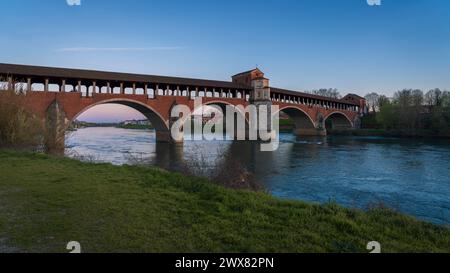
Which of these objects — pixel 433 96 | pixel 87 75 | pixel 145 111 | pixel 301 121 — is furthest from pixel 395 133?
pixel 87 75

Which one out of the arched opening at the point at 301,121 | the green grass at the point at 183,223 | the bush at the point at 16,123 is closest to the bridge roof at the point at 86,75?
the bush at the point at 16,123

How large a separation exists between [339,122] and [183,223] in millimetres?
78208

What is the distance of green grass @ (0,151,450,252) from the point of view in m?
3.89

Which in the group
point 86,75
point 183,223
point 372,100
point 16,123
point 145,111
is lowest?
point 183,223

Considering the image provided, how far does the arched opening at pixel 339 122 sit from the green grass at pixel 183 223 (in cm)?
7138

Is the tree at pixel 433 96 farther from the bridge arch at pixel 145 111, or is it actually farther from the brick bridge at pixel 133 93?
the bridge arch at pixel 145 111

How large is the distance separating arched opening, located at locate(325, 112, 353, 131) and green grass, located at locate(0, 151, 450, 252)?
71.4 meters

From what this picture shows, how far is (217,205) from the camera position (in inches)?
227

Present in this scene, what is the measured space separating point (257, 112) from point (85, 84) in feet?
82.9

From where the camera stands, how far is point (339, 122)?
254ft

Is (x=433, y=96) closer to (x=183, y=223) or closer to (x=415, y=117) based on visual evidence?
(x=415, y=117)

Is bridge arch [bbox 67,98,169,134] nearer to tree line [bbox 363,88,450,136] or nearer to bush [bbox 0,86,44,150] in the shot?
bush [bbox 0,86,44,150]

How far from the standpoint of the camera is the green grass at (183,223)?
153 inches

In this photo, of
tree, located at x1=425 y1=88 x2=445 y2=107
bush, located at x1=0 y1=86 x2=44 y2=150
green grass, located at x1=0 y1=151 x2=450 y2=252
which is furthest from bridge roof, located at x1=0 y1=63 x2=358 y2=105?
tree, located at x1=425 y1=88 x2=445 y2=107
